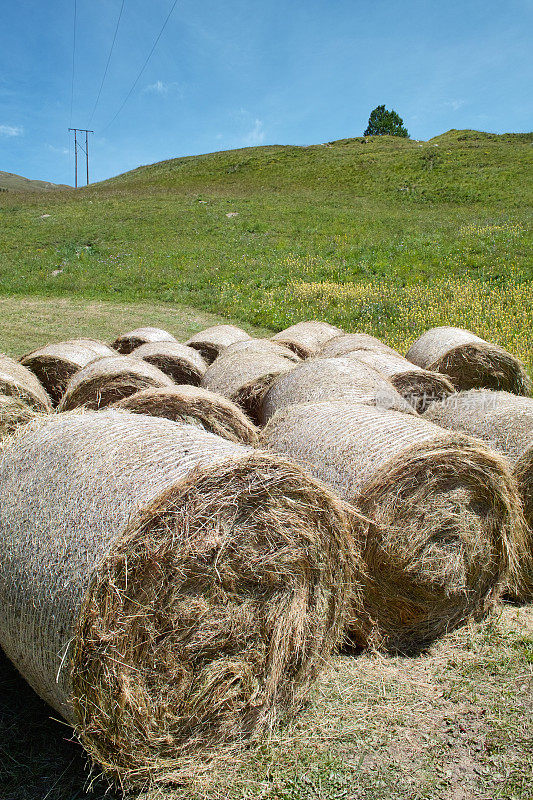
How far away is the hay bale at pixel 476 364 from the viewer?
323 inches

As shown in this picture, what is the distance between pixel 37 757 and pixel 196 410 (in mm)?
2687

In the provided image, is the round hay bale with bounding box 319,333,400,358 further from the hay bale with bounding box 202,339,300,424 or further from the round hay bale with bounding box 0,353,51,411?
the round hay bale with bounding box 0,353,51,411

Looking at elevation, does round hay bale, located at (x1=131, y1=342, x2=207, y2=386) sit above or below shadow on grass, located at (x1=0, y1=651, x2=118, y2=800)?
above

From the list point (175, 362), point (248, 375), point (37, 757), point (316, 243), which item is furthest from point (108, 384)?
point (316, 243)

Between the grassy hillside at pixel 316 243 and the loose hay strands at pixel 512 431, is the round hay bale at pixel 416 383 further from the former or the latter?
the grassy hillside at pixel 316 243

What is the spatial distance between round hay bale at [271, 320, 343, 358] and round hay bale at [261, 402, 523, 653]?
5.10 m

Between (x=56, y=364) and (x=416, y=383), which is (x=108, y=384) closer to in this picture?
(x=56, y=364)

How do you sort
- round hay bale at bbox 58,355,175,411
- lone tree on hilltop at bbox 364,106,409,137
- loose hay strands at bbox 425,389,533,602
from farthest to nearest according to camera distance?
1. lone tree on hilltop at bbox 364,106,409,137
2. round hay bale at bbox 58,355,175,411
3. loose hay strands at bbox 425,389,533,602

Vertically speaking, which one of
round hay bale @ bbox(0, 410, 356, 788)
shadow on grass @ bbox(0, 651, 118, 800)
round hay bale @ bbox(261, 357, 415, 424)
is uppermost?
round hay bale @ bbox(261, 357, 415, 424)

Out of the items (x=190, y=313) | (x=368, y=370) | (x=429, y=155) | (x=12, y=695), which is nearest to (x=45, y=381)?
(x=368, y=370)

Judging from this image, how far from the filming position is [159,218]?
32.0m

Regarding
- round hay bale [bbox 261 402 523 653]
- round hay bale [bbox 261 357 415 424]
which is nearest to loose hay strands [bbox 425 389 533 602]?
round hay bale [bbox 261 402 523 653]

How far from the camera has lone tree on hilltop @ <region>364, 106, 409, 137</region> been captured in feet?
298

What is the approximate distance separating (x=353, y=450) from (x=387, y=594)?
102 cm
